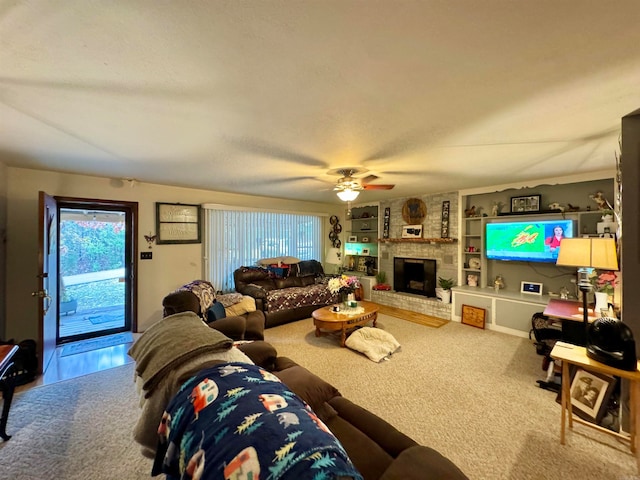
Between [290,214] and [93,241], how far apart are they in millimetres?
3570

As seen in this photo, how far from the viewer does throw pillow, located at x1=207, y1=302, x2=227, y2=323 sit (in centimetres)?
304

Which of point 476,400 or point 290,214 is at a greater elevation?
point 290,214

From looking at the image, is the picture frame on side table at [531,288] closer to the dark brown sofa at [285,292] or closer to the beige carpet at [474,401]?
the beige carpet at [474,401]

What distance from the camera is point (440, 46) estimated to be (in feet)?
3.86

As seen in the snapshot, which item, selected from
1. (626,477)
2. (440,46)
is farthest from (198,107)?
(626,477)

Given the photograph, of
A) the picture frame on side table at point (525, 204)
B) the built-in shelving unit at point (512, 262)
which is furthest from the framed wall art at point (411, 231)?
the picture frame on side table at point (525, 204)

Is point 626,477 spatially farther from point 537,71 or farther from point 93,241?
point 93,241

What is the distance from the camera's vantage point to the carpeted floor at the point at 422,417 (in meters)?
1.70

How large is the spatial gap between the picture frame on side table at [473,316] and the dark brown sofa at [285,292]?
2410 millimetres

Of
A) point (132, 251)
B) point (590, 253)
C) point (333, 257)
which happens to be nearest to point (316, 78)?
point (590, 253)

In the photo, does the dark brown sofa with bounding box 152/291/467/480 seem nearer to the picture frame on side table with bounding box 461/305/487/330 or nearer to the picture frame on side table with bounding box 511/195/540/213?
the picture frame on side table with bounding box 461/305/487/330

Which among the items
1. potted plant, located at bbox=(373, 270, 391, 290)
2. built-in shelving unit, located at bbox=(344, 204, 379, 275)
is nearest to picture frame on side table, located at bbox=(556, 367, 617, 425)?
potted plant, located at bbox=(373, 270, 391, 290)

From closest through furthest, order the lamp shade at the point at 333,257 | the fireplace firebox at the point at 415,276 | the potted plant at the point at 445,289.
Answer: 1. the potted plant at the point at 445,289
2. the fireplace firebox at the point at 415,276
3. the lamp shade at the point at 333,257

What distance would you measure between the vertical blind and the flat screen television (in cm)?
381
